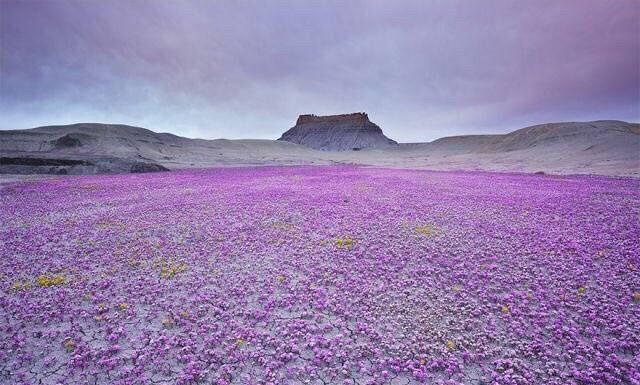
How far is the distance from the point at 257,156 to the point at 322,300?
120 m

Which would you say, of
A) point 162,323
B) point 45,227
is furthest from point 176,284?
point 45,227

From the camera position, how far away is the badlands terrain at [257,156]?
5184 centimetres

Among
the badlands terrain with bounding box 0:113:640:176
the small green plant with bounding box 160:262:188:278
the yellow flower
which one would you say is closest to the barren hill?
the badlands terrain with bounding box 0:113:640:176

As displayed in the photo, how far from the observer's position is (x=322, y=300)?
343 inches

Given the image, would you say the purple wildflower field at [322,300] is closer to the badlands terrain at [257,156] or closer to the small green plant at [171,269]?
the small green plant at [171,269]

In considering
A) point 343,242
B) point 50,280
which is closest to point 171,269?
point 50,280

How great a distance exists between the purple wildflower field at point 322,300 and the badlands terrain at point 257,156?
145 ft

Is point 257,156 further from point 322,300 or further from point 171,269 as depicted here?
point 322,300

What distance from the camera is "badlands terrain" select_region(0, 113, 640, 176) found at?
51.8 m

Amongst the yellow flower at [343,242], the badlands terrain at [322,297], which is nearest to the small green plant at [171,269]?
the badlands terrain at [322,297]

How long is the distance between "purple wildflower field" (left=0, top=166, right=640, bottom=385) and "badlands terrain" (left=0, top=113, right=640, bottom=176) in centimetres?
4430

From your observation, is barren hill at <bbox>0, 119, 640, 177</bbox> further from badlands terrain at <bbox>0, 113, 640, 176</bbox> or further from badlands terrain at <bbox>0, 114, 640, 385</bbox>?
badlands terrain at <bbox>0, 114, 640, 385</bbox>

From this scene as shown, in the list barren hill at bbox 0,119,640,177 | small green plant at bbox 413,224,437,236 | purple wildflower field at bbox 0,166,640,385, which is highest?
barren hill at bbox 0,119,640,177

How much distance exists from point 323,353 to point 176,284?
5.62m
